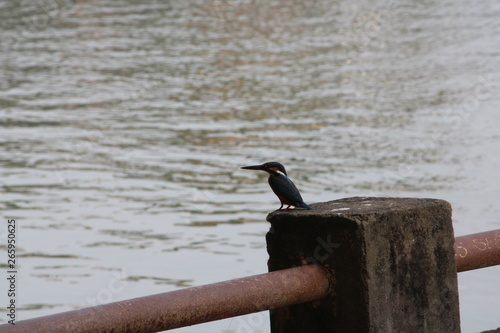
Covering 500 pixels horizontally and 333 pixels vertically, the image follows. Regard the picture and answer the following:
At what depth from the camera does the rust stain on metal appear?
4652 mm

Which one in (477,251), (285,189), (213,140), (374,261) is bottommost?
(374,261)

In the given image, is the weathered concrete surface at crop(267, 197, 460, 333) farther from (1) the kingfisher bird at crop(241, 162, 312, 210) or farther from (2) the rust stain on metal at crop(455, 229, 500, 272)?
(2) the rust stain on metal at crop(455, 229, 500, 272)

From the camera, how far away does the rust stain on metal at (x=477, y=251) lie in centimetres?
465

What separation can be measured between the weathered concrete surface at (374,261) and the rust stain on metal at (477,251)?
173 millimetres

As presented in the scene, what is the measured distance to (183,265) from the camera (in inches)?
365

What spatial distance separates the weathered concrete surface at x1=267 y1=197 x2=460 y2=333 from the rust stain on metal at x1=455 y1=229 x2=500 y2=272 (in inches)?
6.8

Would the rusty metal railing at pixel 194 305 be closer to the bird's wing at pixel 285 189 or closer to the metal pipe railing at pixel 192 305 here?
the metal pipe railing at pixel 192 305

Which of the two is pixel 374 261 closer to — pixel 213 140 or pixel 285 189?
pixel 285 189

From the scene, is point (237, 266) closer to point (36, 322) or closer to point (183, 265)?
point (183, 265)

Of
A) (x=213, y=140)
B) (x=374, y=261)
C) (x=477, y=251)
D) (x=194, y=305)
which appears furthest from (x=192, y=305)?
(x=213, y=140)

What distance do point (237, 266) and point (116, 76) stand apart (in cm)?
1262

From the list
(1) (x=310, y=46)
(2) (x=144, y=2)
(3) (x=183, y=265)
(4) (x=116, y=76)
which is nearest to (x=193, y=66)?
(4) (x=116, y=76)

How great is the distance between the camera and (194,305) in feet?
12.8

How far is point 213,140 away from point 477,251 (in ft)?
33.4
